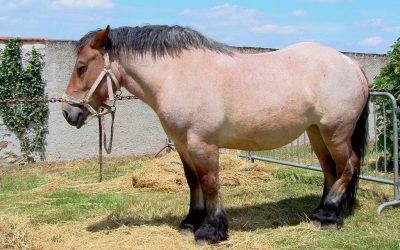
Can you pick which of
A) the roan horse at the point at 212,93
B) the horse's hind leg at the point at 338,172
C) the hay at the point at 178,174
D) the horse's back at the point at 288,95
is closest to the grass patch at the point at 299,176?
the hay at the point at 178,174

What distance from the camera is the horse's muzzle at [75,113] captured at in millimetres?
4123

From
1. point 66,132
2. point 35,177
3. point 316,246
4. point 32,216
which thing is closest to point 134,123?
point 66,132

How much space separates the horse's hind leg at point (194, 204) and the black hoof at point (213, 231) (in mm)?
283

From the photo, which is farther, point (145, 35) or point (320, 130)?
point (320, 130)

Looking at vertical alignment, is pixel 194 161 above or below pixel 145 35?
below

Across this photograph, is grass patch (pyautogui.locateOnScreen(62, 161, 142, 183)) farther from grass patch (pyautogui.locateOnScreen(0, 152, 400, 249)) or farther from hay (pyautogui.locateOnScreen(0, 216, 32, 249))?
hay (pyautogui.locateOnScreen(0, 216, 32, 249))

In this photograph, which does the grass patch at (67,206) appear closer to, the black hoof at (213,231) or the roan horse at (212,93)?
the roan horse at (212,93)

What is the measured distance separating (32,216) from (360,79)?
3821mm

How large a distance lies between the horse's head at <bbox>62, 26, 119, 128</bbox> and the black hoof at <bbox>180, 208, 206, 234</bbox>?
4.50ft

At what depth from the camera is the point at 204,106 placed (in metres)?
3.94

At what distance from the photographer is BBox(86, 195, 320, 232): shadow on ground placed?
184 inches

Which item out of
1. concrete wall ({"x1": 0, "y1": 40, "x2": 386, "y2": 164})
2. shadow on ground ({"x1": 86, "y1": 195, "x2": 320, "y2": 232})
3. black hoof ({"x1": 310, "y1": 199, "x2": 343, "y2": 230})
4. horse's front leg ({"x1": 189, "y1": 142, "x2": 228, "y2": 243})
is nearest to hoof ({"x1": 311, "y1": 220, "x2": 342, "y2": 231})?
black hoof ({"x1": 310, "y1": 199, "x2": 343, "y2": 230})

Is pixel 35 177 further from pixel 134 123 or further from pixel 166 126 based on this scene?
pixel 166 126

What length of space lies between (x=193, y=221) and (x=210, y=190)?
53cm
